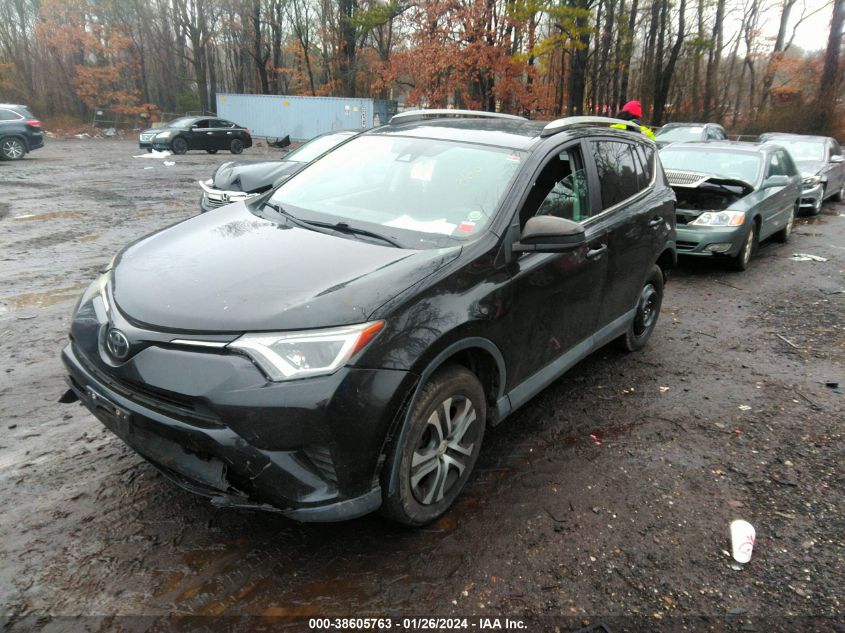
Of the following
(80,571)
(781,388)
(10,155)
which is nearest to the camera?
(80,571)

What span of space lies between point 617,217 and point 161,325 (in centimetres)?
307

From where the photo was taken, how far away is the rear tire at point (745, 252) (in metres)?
8.11

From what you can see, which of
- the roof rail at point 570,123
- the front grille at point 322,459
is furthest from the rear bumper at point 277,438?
the roof rail at point 570,123

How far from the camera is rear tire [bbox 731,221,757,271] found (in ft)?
26.6

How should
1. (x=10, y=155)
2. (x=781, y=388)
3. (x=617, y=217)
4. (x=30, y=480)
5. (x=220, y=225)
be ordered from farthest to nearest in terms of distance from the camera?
(x=10, y=155) < (x=781, y=388) < (x=617, y=217) < (x=220, y=225) < (x=30, y=480)

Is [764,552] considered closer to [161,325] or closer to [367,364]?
[367,364]

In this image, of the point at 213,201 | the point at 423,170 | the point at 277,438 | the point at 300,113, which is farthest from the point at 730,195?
the point at 300,113

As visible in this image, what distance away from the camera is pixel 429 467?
2758 mm

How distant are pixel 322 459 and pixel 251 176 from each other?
21.5 feet

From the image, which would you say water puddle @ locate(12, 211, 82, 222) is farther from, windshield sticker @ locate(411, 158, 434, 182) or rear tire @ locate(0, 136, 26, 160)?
rear tire @ locate(0, 136, 26, 160)

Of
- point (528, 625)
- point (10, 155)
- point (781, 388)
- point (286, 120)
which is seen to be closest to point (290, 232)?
point (528, 625)

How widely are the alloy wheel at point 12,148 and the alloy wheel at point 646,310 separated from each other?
20479 mm

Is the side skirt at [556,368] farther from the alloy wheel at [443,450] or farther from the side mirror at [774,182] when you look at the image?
the side mirror at [774,182]

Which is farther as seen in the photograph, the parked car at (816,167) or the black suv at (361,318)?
the parked car at (816,167)
